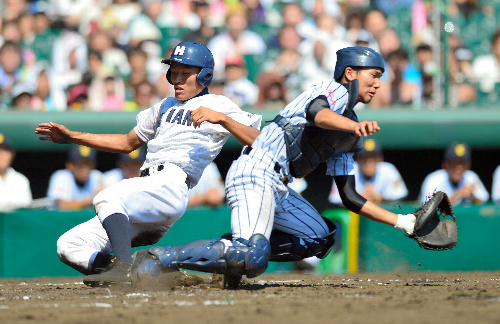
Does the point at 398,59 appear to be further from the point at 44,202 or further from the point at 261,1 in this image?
the point at 44,202

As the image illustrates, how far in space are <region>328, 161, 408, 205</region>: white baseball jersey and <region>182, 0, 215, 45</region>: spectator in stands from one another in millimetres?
2605

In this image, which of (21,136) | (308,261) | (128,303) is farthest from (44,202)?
(128,303)

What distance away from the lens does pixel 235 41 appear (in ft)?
30.8

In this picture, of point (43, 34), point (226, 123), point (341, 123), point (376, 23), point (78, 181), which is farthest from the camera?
point (43, 34)

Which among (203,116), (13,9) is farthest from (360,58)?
(13,9)

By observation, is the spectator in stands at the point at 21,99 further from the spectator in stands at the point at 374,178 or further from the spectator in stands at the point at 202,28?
the spectator in stands at the point at 374,178

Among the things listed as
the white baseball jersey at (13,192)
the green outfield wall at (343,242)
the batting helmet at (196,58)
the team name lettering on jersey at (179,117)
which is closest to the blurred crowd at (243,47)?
the white baseball jersey at (13,192)

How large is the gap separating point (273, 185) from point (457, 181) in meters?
4.02

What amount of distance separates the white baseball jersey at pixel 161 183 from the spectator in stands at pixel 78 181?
2.75 metres

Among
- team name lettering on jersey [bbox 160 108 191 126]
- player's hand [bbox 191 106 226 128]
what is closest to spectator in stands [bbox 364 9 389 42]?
team name lettering on jersey [bbox 160 108 191 126]

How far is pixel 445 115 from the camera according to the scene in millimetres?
8508

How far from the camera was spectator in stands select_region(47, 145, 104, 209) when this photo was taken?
7762 millimetres

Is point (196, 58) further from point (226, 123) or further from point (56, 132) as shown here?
point (56, 132)

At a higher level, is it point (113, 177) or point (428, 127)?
point (428, 127)
